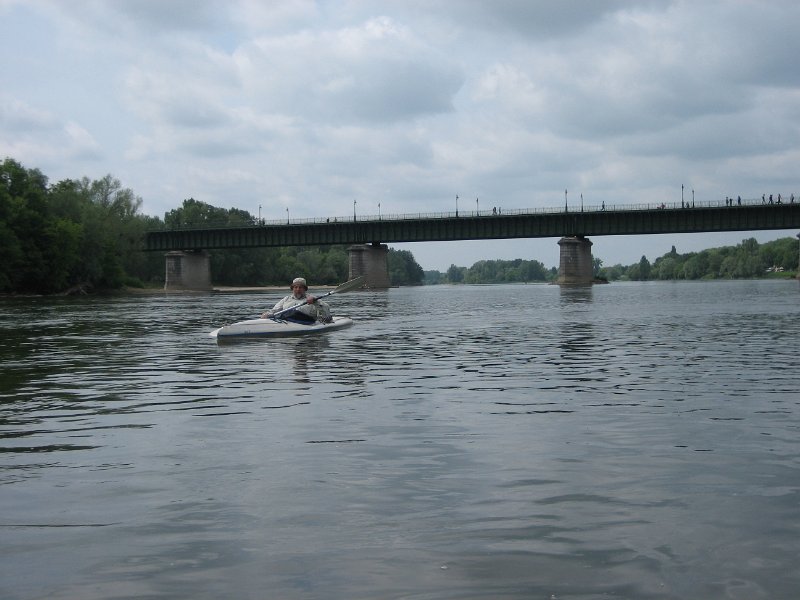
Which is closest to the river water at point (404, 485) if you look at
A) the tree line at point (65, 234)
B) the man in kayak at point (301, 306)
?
the man in kayak at point (301, 306)

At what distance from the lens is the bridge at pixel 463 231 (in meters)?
110

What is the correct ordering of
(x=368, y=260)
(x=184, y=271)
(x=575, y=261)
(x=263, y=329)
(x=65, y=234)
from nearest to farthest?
(x=263, y=329), (x=65, y=234), (x=575, y=261), (x=368, y=260), (x=184, y=271)

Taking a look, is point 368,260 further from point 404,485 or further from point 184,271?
point 404,485

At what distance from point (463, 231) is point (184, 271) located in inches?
1898

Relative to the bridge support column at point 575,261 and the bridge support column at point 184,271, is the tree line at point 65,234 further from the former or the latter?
the bridge support column at point 575,261

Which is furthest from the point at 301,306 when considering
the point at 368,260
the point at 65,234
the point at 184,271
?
the point at 184,271

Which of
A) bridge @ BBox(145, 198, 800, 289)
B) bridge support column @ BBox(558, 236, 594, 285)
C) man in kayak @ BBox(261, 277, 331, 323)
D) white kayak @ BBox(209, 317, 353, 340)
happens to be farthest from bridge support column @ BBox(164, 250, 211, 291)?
white kayak @ BBox(209, 317, 353, 340)

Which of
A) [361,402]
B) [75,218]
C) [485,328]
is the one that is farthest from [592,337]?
[75,218]

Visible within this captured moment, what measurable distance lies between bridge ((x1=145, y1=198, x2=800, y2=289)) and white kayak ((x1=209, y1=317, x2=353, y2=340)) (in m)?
92.1

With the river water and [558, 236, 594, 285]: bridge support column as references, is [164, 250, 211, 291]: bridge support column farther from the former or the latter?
the river water

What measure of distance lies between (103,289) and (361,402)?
348ft

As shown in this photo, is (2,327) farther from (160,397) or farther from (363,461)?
(363,461)

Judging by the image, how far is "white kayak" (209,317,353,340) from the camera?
27.7m

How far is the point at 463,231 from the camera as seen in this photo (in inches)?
4838
